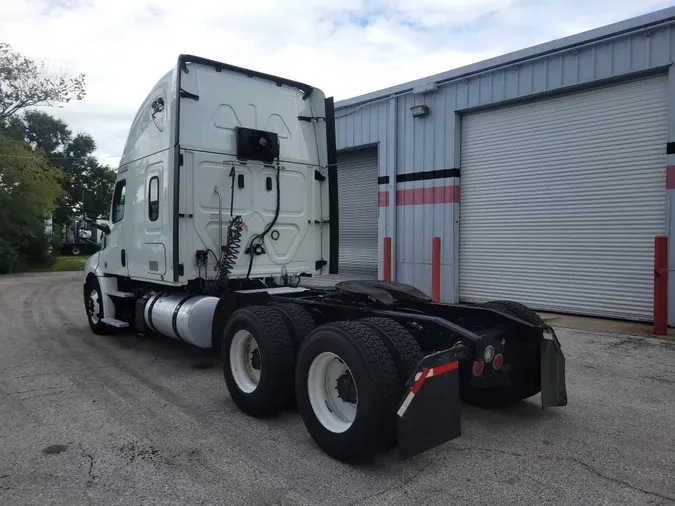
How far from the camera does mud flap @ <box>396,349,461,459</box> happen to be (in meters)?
3.35

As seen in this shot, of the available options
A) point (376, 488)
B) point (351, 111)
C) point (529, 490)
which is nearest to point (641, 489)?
point (529, 490)

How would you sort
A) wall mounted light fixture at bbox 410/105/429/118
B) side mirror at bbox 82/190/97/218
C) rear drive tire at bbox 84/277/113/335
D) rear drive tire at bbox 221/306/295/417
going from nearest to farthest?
rear drive tire at bbox 221/306/295/417 < side mirror at bbox 82/190/97/218 < rear drive tire at bbox 84/277/113/335 < wall mounted light fixture at bbox 410/105/429/118

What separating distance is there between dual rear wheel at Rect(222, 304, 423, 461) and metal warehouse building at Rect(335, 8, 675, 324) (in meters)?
7.10

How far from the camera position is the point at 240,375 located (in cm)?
494

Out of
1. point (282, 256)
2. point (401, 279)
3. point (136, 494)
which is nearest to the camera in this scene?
point (136, 494)

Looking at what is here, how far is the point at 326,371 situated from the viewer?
4059 mm

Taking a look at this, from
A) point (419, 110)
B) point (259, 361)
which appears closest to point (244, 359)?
point (259, 361)

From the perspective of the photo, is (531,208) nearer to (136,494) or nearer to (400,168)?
(400,168)

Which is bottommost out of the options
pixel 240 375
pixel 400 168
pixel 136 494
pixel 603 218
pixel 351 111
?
pixel 136 494

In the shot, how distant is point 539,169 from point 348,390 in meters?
8.52

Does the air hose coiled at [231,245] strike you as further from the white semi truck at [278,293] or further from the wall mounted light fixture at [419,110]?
the wall mounted light fixture at [419,110]

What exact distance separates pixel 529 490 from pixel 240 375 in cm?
265

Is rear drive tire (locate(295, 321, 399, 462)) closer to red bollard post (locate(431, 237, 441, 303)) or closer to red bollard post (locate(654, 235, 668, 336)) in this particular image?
red bollard post (locate(654, 235, 668, 336))

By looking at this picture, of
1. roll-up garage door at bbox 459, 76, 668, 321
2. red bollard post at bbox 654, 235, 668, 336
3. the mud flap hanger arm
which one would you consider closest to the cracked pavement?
the mud flap hanger arm
